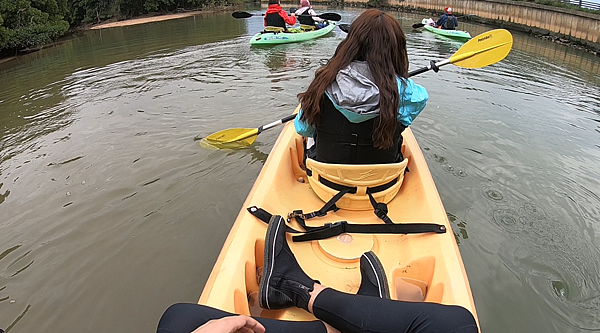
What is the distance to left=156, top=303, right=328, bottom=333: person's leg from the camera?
1.36 metres

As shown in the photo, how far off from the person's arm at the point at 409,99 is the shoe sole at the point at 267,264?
93cm

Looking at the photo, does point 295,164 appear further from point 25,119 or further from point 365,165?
point 25,119

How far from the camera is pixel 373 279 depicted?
1768mm

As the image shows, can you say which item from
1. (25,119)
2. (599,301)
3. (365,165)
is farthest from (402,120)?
(25,119)

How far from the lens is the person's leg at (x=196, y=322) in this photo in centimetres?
136

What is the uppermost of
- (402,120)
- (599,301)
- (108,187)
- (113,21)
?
(113,21)

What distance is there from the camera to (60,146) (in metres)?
4.72

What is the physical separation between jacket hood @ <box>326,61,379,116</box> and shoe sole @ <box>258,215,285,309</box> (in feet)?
2.44

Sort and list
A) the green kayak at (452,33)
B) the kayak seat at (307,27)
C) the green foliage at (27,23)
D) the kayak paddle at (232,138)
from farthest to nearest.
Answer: the green kayak at (452,33) → the kayak seat at (307,27) → the green foliage at (27,23) → the kayak paddle at (232,138)

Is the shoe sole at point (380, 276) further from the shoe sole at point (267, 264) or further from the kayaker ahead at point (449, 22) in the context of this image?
the kayaker ahead at point (449, 22)

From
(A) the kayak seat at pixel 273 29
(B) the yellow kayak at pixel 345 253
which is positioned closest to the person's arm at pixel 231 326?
(B) the yellow kayak at pixel 345 253

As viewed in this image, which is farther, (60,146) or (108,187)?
(60,146)

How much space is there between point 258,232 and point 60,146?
3886 millimetres

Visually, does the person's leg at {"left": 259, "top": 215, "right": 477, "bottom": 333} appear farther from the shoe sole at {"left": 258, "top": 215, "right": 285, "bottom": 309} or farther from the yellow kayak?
the yellow kayak
